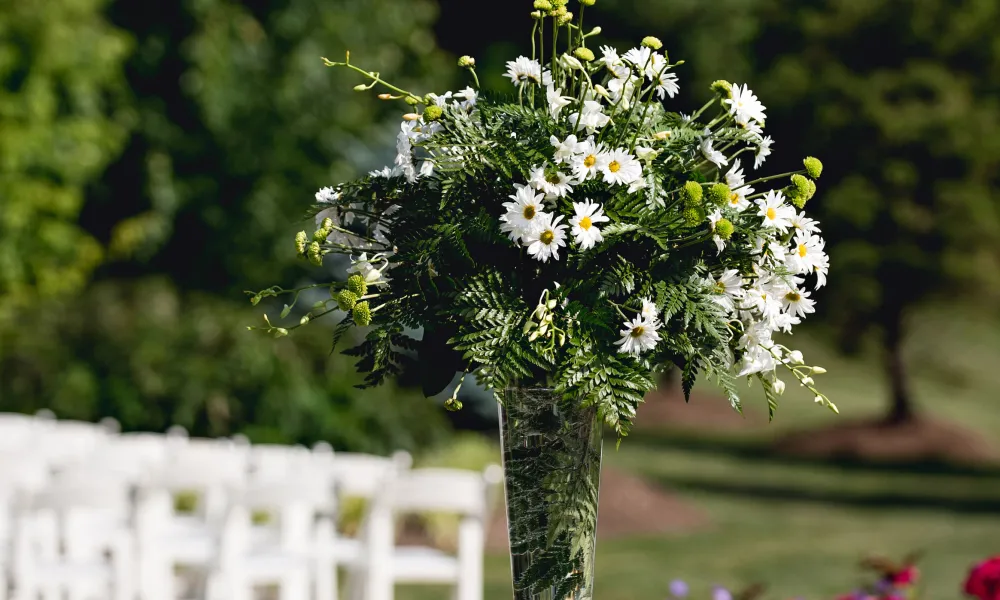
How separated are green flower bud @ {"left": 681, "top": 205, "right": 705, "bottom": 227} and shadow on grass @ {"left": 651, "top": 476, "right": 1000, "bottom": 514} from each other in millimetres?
12129

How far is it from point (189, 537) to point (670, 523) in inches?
258

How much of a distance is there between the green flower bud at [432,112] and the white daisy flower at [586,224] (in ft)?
1.03

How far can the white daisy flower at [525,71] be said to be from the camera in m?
2.47

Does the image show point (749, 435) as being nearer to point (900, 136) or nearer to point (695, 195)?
point (900, 136)

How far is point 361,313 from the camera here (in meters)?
2.33

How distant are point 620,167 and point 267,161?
1132cm

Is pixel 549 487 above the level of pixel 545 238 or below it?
below

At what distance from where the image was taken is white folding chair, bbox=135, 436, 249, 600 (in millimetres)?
5387

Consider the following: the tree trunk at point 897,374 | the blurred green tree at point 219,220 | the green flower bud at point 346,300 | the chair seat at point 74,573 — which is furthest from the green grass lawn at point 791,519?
the green flower bud at point 346,300

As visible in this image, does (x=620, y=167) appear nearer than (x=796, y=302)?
Yes

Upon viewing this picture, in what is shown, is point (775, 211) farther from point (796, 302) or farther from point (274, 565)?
point (274, 565)

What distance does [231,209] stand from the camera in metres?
13.8

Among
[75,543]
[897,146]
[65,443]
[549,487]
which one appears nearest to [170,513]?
[65,443]

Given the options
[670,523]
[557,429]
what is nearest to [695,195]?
[557,429]
